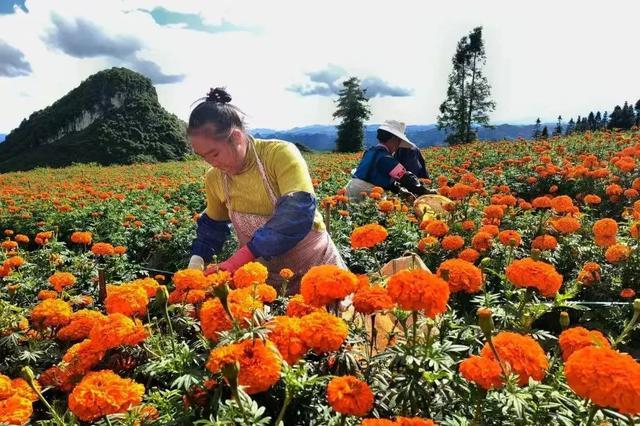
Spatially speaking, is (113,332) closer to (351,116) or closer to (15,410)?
(15,410)

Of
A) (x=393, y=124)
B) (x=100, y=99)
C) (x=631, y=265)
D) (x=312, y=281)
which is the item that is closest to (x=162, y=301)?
(x=312, y=281)

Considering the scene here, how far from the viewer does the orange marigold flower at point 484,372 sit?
100 centimetres

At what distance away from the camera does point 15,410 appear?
1.16 m

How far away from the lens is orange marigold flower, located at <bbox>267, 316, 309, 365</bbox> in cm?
107

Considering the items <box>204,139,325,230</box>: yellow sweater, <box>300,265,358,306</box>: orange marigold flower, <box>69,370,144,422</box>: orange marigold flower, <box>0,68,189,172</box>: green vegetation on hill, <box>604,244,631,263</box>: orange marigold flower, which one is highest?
<box>0,68,189,172</box>: green vegetation on hill

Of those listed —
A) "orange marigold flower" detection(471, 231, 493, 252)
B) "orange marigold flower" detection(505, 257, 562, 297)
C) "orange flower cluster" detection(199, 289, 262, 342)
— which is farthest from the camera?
"orange marigold flower" detection(471, 231, 493, 252)

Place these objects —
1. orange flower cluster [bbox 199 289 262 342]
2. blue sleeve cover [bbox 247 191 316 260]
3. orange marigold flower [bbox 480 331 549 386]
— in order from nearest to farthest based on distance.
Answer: orange marigold flower [bbox 480 331 549 386], orange flower cluster [bbox 199 289 262 342], blue sleeve cover [bbox 247 191 316 260]

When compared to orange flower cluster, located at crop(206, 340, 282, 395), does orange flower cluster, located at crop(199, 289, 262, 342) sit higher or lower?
higher

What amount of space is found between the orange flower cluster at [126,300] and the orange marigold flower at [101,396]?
0.27 meters

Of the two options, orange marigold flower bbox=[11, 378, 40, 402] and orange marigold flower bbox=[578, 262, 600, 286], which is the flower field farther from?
orange marigold flower bbox=[578, 262, 600, 286]

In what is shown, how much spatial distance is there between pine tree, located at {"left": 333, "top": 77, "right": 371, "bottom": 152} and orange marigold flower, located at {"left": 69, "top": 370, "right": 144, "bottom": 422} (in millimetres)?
41852

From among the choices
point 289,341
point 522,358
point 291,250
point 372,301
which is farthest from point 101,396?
point 291,250

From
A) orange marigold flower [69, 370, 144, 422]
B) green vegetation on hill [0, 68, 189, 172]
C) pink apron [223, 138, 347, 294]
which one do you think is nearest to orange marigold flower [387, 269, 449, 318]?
orange marigold flower [69, 370, 144, 422]

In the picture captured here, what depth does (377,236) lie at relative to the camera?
1.83 m
